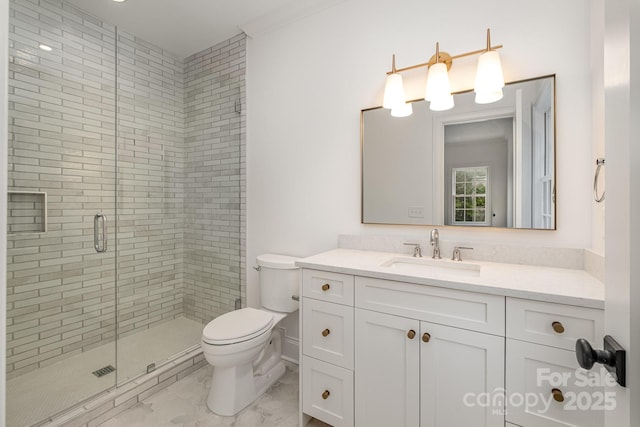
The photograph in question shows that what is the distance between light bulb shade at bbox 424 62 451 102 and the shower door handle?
2379 millimetres

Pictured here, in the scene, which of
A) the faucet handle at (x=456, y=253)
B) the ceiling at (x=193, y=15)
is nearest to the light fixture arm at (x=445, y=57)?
the ceiling at (x=193, y=15)

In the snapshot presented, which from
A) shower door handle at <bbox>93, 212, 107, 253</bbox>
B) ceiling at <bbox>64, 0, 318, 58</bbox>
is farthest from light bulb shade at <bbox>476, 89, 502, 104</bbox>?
shower door handle at <bbox>93, 212, 107, 253</bbox>

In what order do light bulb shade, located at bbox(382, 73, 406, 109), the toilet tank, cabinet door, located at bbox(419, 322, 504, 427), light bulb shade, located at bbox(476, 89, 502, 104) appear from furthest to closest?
the toilet tank < light bulb shade, located at bbox(382, 73, 406, 109) < light bulb shade, located at bbox(476, 89, 502, 104) < cabinet door, located at bbox(419, 322, 504, 427)

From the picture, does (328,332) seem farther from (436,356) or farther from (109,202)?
(109,202)

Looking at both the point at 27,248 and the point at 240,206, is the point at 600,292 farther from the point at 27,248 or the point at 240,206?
the point at 27,248

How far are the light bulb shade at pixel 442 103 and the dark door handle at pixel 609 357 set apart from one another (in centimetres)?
136

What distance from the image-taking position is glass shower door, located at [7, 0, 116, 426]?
1.79 meters

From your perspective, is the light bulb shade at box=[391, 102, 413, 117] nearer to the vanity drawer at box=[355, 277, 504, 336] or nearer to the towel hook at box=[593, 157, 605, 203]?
the towel hook at box=[593, 157, 605, 203]

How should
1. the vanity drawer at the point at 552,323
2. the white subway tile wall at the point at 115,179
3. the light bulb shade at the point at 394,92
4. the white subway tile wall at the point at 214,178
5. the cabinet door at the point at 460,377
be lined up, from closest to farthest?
the vanity drawer at the point at 552,323
the cabinet door at the point at 460,377
the light bulb shade at the point at 394,92
the white subway tile wall at the point at 115,179
the white subway tile wall at the point at 214,178

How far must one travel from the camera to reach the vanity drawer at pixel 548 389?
99cm

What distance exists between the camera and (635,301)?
47 centimetres

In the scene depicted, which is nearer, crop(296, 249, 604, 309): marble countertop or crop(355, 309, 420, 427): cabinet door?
crop(296, 249, 604, 309): marble countertop

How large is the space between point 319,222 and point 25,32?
2.18 metres

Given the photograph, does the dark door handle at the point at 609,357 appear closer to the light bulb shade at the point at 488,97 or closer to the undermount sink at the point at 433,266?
the undermount sink at the point at 433,266
